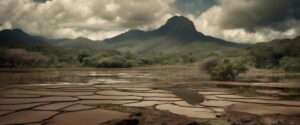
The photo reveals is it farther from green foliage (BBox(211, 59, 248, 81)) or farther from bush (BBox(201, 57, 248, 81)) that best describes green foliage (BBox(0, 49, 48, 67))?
green foliage (BBox(211, 59, 248, 81))

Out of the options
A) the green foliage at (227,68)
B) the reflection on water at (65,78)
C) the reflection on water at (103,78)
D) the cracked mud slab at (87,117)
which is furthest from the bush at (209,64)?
the cracked mud slab at (87,117)

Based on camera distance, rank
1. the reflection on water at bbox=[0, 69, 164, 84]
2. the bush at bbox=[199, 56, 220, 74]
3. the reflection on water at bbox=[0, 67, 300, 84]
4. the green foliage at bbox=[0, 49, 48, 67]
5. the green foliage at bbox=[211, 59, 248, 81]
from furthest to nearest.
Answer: the green foliage at bbox=[0, 49, 48, 67], the bush at bbox=[199, 56, 220, 74], the green foliage at bbox=[211, 59, 248, 81], the reflection on water at bbox=[0, 67, 300, 84], the reflection on water at bbox=[0, 69, 164, 84]

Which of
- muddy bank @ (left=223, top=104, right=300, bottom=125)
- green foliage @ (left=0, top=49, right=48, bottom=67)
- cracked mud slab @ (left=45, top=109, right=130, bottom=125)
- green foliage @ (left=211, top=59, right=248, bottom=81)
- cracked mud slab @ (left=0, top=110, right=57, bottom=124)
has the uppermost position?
green foliage @ (left=0, top=49, right=48, bottom=67)

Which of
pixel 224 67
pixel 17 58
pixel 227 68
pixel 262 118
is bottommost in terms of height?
pixel 262 118

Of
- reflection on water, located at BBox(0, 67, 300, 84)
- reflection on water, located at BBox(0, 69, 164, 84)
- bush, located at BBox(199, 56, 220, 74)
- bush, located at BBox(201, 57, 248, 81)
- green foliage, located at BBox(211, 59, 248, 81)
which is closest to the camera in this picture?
reflection on water, located at BBox(0, 69, 164, 84)

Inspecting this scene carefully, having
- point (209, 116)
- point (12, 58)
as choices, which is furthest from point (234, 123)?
point (12, 58)

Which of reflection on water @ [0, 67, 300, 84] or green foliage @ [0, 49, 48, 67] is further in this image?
green foliage @ [0, 49, 48, 67]

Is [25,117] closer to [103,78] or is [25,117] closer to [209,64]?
[103,78]

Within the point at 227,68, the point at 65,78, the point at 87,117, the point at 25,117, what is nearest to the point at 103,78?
the point at 65,78

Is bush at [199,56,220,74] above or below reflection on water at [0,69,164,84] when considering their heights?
above

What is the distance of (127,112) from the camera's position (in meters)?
6.52

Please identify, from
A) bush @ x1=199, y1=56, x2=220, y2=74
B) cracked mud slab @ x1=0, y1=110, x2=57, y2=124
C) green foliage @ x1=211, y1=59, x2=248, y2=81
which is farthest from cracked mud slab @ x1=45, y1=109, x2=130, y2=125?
bush @ x1=199, y1=56, x2=220, y2=74

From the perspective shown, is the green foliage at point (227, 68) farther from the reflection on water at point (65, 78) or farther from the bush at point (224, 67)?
the reflection on water at point (65, 78)

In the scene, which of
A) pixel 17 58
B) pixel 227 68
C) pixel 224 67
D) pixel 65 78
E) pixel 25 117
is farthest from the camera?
pixel 17 58
